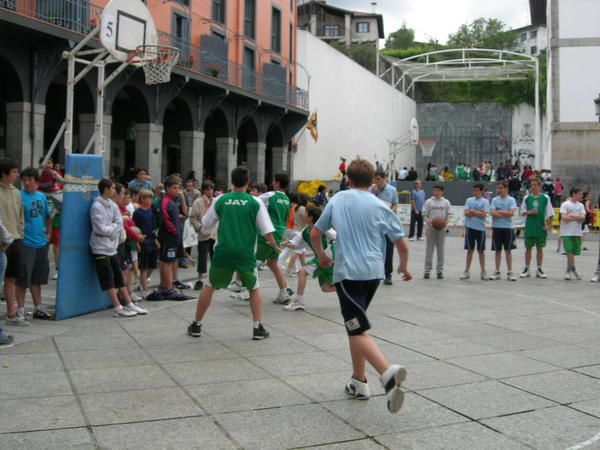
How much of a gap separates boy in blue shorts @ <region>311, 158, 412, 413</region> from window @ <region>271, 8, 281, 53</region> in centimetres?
3349

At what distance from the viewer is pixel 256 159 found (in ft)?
120

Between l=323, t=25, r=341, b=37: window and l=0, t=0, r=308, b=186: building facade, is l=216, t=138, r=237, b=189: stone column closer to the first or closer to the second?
l=0, t=0, r=308, b=186: building facade

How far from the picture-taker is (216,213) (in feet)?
25.3

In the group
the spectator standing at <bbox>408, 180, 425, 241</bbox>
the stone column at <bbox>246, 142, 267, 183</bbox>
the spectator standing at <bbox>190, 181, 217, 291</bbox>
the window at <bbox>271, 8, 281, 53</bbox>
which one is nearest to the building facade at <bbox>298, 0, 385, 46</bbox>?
the window at <bbox>271, 8, 281, 53</bbox>

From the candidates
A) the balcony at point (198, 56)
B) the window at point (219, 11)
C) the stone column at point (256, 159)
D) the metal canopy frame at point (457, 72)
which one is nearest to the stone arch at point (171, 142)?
the balcony at point (198, 56)

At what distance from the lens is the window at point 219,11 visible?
1276 inches

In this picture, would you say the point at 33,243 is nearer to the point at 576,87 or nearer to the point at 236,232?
the point at 236,232

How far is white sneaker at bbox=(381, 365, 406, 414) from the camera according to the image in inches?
187

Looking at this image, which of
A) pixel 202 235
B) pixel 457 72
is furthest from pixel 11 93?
pixel 457 72

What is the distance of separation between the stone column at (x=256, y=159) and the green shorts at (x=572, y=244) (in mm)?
23585

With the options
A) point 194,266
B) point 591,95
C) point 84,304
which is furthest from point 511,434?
point 591,95

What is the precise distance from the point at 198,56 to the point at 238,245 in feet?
76.7

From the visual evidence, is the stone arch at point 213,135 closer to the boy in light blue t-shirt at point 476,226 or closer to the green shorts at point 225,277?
the boy in light blue t-shirt at point 476,226

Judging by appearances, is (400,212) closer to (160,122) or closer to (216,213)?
(160,122)
